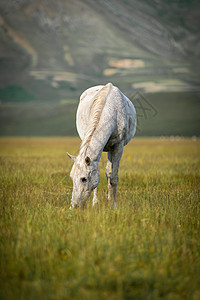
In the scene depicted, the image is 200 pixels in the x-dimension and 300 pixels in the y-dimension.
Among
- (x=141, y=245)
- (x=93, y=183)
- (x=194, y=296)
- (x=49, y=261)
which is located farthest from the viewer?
(x=93, y=183)

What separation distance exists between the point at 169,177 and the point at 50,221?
6755mm

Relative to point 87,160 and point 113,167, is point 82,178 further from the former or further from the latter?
point 113,167

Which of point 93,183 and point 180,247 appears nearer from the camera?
Result: point 180,247

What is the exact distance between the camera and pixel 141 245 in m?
3.74

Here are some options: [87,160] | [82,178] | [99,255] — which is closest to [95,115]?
[87,160]

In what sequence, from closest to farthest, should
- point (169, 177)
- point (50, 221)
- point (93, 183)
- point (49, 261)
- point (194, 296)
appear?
point (194, 296) < point (49, 261) < point (50, 221) < point (93, 183) < point (169, 177)

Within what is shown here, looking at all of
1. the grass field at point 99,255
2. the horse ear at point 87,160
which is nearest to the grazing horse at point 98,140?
the horse ear at point 87,160

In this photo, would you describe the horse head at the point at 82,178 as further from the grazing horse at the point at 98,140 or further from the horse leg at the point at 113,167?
the horse leg at the point at 113,167

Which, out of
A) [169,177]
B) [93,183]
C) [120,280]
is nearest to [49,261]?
[120,280]

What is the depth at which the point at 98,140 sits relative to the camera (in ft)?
17.9

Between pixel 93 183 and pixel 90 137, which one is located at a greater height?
pixel 90 137

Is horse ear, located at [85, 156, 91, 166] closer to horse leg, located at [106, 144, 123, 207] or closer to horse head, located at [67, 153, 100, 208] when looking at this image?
horse head, located at [67, 153, 100, 208]

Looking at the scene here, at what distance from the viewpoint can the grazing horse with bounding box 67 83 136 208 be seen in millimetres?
4992

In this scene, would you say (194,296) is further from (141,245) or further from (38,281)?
(38,281)
